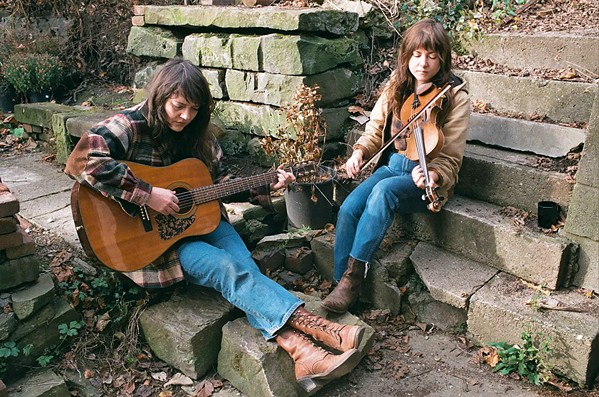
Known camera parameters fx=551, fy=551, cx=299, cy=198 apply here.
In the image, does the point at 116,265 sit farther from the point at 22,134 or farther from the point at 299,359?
the point at 22,134

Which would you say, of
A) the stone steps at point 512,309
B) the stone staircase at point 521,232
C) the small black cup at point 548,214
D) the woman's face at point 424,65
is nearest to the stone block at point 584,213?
the stone staircase at point 521,232

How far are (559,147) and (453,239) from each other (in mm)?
866

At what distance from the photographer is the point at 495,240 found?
309 centimetres

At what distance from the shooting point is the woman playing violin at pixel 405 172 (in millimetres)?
3029

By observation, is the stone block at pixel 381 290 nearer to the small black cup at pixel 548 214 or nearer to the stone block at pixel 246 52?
the small black cup at pixel 548 214

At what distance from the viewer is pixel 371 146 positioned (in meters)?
3.40

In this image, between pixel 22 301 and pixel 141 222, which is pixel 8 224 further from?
pixel 141 222

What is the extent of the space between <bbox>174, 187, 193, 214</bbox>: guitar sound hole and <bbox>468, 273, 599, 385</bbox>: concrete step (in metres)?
1.59

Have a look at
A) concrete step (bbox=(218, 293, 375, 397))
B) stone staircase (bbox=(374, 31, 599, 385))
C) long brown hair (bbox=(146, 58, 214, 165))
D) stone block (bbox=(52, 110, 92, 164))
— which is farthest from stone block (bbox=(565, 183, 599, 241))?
stone block (bbox=(52, 110, 92, 164))

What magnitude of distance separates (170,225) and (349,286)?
1034 millimetres

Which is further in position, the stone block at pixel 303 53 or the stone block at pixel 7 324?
the stone block at pixel 303 53

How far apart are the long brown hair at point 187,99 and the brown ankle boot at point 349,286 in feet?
3.25

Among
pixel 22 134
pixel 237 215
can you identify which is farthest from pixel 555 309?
pixel 22 134

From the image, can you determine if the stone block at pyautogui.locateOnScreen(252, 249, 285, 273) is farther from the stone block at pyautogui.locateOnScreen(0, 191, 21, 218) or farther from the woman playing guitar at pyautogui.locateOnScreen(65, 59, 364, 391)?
the stone block at pyautogui.locateOnScreen(0, 191, 21, 218)
